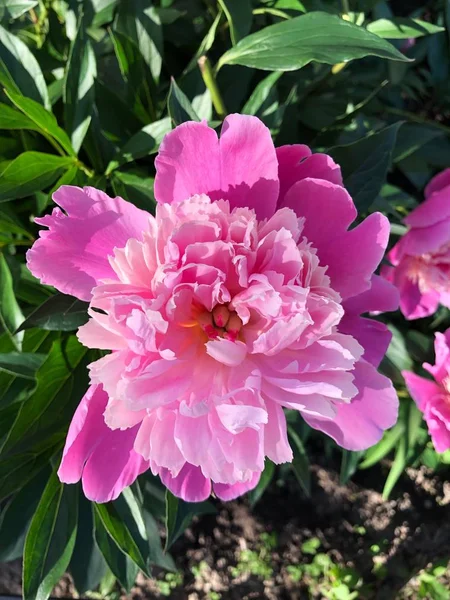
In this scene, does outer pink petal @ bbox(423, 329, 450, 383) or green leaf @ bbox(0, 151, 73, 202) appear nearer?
green leaf @ bbox(0, 151, 73, 202)

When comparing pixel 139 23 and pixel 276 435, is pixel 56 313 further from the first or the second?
pixel 139 23

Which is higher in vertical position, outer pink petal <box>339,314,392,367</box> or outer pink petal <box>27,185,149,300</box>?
outer pink petal <box>27,185,149,300</box>

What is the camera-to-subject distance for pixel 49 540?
2.19ft

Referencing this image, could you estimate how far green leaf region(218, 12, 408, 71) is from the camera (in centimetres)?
57

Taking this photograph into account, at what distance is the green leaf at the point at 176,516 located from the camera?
0.67 m

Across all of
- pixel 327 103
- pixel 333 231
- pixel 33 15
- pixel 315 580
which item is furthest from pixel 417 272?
pixel 315 580

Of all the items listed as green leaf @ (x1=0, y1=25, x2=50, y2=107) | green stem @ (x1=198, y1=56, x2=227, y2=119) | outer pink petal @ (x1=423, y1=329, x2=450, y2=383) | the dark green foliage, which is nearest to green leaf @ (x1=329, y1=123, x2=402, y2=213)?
the dark green foliage

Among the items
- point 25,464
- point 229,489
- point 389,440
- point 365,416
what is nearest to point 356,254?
point 365,416

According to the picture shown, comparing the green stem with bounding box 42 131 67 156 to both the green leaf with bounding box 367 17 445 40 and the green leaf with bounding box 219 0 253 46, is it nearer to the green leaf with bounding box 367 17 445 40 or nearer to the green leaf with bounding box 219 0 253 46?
the green leaf with bounding box 219 0 253 46

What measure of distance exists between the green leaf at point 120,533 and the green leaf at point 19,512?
0.13m

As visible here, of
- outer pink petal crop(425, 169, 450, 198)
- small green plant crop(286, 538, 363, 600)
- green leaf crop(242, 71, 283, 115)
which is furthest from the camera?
small green plant crop(286, 538, 363, 600)

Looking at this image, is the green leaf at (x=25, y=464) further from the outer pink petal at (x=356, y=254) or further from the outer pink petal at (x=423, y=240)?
the outer pink petal at (x=423, y=240)

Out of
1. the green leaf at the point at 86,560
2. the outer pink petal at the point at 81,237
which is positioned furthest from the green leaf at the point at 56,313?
the green leaf at the point at 86,560

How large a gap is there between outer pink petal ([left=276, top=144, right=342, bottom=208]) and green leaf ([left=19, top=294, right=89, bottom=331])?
23cm
